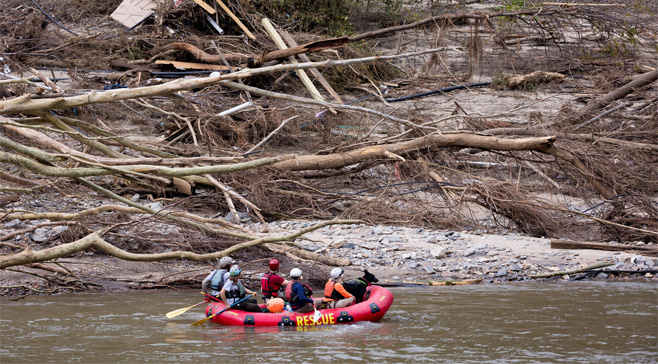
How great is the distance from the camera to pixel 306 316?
7.49 metres

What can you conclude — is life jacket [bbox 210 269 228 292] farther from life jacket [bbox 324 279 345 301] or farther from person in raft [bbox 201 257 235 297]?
life jacket [bbox 324 279 345 301]

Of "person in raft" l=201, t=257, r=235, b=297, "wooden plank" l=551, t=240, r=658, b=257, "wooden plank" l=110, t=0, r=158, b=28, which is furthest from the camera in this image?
"wooden plank" l=110, t=0, r=158, b=28

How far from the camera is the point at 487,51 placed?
59.2 feet

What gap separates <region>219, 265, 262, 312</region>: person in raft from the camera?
7.61m

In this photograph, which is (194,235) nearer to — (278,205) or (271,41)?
(278,205)

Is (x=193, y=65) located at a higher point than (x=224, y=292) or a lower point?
higher

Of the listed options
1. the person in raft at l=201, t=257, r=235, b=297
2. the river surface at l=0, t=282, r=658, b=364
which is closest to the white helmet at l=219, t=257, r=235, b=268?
the person in raft at l=201, t=257, r=235, b=297

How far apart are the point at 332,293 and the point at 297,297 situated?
1.42 feet

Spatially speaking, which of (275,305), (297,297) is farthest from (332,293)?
(275,305)

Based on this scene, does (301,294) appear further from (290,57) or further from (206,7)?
(206,7)

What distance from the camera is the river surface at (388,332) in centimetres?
611

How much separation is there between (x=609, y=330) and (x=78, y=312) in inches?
213

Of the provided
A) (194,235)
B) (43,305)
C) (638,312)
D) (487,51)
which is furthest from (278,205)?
(487,51)

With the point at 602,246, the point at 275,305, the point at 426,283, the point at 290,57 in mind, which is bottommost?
the point at 426,283
